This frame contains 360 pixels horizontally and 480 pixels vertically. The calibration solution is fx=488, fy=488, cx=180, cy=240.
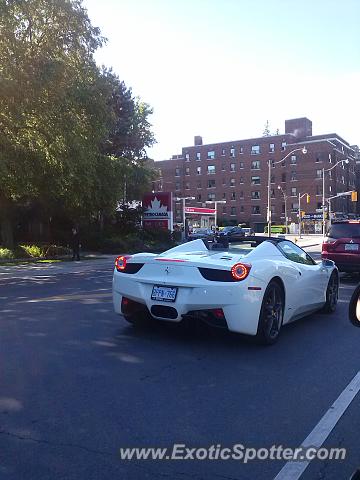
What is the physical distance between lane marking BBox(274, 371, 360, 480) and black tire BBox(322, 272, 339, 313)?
348 centimetres

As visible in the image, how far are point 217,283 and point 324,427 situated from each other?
95.7 inches

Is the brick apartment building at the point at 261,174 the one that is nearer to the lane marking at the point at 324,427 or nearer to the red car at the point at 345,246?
the red car at the point at 345,246

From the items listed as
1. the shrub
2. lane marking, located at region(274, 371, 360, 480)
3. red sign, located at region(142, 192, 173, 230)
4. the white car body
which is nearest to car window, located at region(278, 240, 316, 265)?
the white car body

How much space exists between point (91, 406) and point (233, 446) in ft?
4.29

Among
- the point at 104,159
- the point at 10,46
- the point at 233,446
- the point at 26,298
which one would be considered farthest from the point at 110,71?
the point at 233,446

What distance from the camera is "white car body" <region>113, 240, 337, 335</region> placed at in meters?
5.86

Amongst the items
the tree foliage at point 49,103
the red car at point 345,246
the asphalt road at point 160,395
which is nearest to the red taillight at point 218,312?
the asphalt road at point 160,395

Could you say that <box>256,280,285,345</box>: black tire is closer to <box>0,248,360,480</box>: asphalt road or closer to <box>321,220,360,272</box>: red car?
<box>0,248,360,480</box>: asphalt road

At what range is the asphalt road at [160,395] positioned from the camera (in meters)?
3.19

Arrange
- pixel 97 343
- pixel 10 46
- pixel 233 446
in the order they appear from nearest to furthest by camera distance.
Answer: pixel 233 446 < pixel 97 343 < pixel 10 46

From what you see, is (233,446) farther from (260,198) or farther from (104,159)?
(260,198)

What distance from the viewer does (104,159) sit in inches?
1139

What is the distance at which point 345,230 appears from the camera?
13812 mm

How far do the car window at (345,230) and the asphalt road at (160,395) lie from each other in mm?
6531
